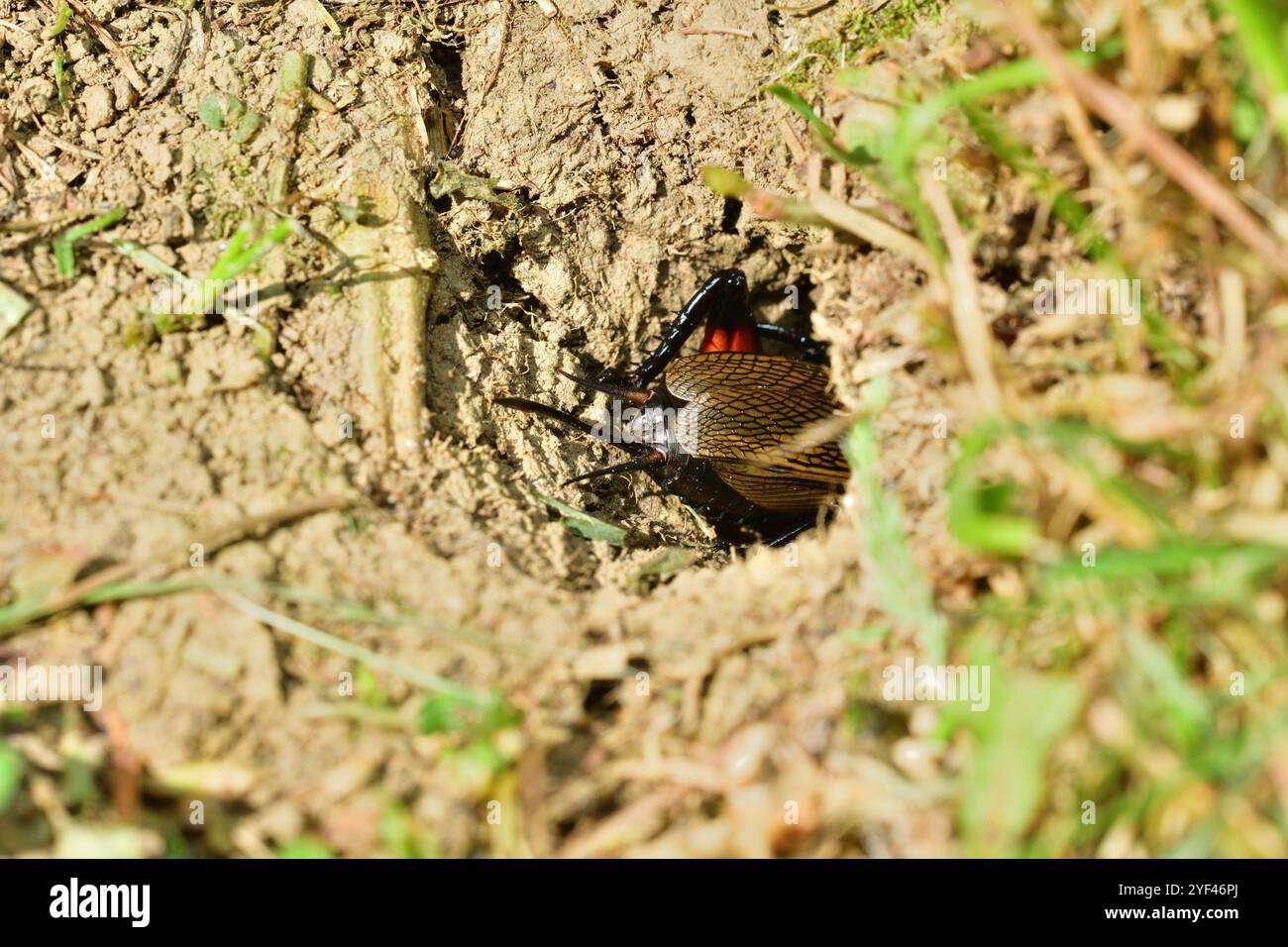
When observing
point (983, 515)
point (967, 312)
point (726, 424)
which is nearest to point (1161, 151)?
point (967, 312)

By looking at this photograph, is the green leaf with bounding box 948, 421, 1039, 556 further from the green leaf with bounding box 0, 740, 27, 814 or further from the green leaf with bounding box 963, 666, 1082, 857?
the green leaf with bounding box 0, 740, 27, 814

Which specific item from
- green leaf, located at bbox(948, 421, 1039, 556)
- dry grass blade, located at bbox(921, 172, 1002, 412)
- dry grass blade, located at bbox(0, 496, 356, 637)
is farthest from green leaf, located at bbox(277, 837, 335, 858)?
dry grass blade, located at bbox(921, 172, 1002, 412)

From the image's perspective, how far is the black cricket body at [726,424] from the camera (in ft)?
13.4

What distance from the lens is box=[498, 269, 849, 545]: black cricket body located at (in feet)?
13.4

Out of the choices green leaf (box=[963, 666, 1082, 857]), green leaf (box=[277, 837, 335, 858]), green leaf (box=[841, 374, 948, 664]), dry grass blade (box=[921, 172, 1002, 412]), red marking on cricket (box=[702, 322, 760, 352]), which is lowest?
green leaf (box=[277, 837, 335, 858])

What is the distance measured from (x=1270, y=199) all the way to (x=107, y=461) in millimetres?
2807

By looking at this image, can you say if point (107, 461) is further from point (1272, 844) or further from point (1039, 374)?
point (1272, 844)

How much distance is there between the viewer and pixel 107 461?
2.48 m

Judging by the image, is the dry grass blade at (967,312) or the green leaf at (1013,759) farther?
the dry grass blade at (967,312)

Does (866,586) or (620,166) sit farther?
(620,166)

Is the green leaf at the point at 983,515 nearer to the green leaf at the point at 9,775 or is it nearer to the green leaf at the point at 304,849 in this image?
the green leaf at the point at 304,849

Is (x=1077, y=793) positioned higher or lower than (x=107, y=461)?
lower

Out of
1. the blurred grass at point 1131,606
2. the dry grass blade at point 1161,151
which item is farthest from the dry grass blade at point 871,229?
the dry grass blade at point 1161,151

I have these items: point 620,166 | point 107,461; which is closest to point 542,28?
point 620,166
